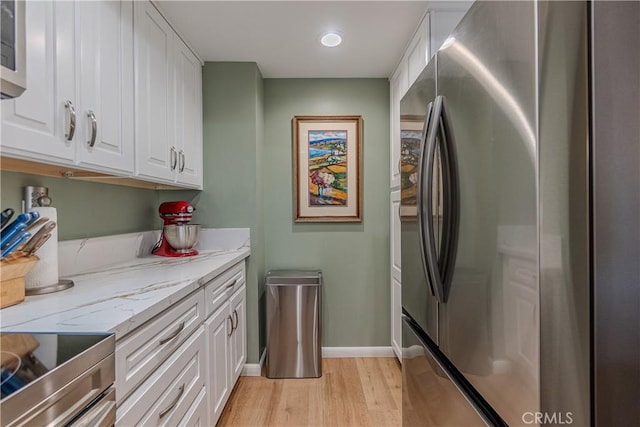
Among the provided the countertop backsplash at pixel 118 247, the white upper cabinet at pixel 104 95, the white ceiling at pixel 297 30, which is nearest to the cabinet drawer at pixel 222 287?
the countertop backsplash at pixel 118 247

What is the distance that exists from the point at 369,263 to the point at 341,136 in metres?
1.11

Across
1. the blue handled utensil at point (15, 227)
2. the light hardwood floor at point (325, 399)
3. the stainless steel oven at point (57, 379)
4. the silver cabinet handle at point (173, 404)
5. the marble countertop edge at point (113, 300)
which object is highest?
the blue handled utensil at point (15, 227)

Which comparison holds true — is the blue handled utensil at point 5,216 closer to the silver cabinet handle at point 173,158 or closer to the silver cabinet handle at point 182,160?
the silver cabinet handle at point 173,158

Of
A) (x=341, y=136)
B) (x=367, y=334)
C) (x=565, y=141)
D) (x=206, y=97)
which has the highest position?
(x=206, y=97)

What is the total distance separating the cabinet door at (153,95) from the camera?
1631 mm

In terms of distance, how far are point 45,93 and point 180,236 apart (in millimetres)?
1188

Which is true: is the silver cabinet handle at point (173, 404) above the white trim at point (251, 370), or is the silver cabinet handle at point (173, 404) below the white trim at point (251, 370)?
above

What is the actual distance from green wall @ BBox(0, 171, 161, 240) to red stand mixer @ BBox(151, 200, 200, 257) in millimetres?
184

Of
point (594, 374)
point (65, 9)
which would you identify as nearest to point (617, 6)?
point (594, 374)

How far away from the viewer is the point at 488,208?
0.75 meters

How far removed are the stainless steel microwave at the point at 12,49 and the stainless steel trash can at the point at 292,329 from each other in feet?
6.10

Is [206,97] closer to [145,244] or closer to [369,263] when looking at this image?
[145,244]


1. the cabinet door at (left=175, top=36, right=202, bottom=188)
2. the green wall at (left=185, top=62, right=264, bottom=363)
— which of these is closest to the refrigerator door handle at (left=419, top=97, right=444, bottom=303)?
the cabinet door at (left=175, top=36, right=202, bottom=188)

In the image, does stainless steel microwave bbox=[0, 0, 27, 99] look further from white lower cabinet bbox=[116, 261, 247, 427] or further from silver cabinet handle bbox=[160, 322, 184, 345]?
silver cabinet handle bbox=[160, 322, 184, 345]
